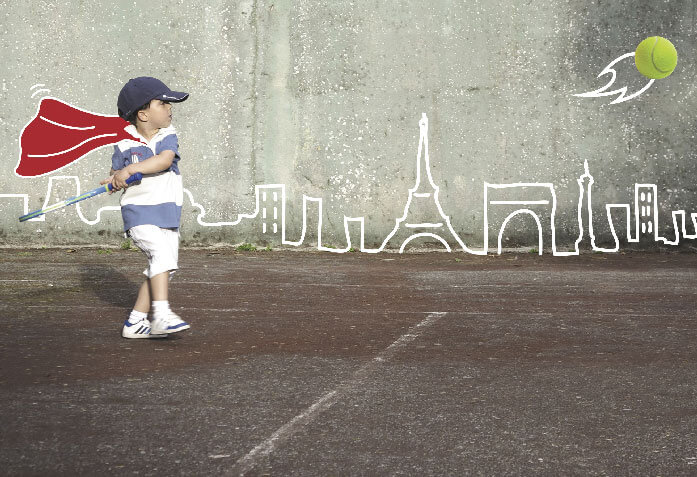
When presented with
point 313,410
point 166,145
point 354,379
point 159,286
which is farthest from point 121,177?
point 313,410

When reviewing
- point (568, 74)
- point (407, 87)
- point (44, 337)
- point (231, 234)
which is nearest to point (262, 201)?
point (231, 234)

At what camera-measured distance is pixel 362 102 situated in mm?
10469

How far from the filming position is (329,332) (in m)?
5.70

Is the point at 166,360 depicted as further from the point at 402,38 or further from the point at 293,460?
the point at 402,38

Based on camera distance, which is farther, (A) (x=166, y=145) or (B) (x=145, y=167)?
(A) (x=166, y=145)

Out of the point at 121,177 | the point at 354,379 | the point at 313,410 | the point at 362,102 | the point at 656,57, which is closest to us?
the point at 313,410

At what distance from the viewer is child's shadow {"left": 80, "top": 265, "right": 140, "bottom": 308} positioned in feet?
22.9

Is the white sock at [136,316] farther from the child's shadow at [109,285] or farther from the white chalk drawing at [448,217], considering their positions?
the white chalk drawing at [448,217]

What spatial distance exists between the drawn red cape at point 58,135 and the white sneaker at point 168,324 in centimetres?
569

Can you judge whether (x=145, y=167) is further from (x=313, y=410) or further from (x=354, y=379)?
(x=313, y=410)

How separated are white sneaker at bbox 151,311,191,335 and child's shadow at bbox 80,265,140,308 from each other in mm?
1454

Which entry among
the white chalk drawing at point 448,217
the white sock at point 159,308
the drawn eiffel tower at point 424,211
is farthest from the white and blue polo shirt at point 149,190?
the drawn eiffel tower at point 424,211

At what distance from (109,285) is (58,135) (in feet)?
11.2

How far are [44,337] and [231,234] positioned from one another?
5.18 meters
